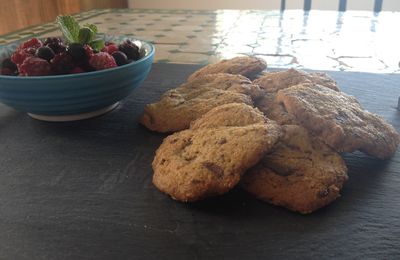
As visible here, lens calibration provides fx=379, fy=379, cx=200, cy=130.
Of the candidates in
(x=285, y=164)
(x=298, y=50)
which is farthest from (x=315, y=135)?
(x=298, y=50)

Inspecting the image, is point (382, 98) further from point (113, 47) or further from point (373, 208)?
point (113, 47)

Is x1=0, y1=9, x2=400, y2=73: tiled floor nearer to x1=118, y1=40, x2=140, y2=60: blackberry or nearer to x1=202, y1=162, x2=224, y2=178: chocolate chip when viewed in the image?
x1=118, y1=40, x2=140, y2=60: blackberry

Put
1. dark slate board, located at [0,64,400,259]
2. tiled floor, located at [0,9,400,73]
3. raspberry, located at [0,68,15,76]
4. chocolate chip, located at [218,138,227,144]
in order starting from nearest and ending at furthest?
1. dark slate board, located at [0,64,400,259]
2. chocolate chip, located at [218,138,227,144]
3. raspberry, located at [0,68,15,76]
4. tiled floor, located at [0,9,400,73]

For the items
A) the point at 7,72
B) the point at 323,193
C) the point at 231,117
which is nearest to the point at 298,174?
the point at 323,193

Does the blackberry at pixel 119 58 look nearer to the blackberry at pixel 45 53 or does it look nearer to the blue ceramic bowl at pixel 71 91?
the blue ceramic bowl at pixel 71 91

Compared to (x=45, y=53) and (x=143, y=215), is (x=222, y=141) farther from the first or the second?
(x=45, y=53)

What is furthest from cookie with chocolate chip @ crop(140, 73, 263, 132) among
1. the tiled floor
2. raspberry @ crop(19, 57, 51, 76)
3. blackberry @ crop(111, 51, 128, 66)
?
the tiled floor
